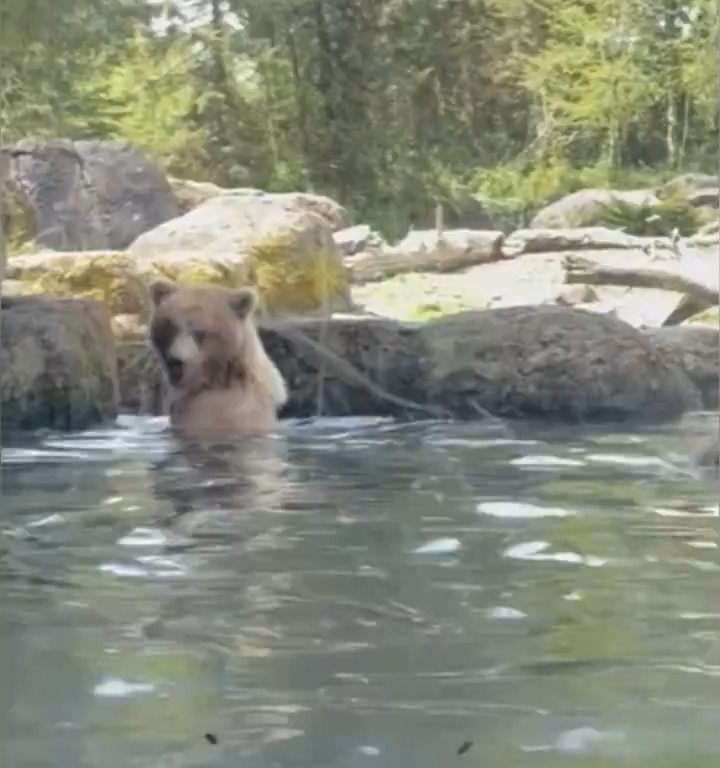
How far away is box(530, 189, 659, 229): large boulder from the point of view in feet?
22.2

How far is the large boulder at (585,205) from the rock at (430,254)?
7.8 inches

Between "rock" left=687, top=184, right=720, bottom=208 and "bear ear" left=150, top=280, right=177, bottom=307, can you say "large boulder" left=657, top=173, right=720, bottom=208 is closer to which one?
"rock" left=687, top=184, right=720, bottom=208

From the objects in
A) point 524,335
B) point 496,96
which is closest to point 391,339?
point 524,335

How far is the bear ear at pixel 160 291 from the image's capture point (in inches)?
221

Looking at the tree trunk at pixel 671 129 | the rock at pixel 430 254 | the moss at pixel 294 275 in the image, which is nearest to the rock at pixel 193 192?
the moss at pixel 294 275

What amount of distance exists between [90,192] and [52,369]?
1447 millimetres

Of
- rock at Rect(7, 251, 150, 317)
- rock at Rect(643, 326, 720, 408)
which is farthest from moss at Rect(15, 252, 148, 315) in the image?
rock at Rect(643, 326, 720, 408)

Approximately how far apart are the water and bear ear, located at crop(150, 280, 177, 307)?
122 centimetres

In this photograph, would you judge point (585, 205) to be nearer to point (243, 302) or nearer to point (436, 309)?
point (436, 309)

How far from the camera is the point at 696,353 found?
661cm

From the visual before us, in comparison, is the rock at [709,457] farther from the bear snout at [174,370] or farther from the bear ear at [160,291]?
the bear ear at [160,291]

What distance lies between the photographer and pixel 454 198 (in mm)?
6734

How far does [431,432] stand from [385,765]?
151 inches

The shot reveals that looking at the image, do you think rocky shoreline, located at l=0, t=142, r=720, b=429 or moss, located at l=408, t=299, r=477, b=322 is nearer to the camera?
rocky shoreline, located at l=0, t=142, r=720, b=429
